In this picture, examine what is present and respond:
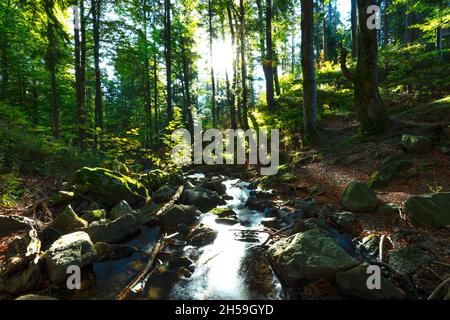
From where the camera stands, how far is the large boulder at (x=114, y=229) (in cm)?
600

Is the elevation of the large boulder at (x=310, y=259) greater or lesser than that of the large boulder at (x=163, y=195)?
lesser

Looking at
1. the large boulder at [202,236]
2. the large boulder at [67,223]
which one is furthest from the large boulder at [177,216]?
the large boulder at [67,223]

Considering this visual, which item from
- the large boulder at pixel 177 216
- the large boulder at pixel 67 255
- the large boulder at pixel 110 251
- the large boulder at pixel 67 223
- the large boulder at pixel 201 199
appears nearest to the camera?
the large boulder at pixel 67 255

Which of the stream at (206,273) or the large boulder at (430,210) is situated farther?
the large boulder at (430,210)

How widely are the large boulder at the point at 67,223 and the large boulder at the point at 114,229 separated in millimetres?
285

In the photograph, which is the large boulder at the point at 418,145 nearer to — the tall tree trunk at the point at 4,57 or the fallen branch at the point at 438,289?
the fallen branch at the point at 438,289

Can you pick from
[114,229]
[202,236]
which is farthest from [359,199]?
[114,229]

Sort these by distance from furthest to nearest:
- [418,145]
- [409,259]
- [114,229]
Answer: [418,145] < [114,229] < [409,259]

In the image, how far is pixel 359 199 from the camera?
6168 millimetres

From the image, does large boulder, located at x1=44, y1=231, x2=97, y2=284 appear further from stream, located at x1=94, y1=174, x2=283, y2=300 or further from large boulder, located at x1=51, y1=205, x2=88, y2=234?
large boulder, located at x1=51, y1=205, x2=88, y2=234

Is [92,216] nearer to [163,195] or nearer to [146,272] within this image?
[163,195]

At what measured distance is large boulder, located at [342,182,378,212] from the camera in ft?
19.7

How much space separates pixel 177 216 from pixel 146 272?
253cm
